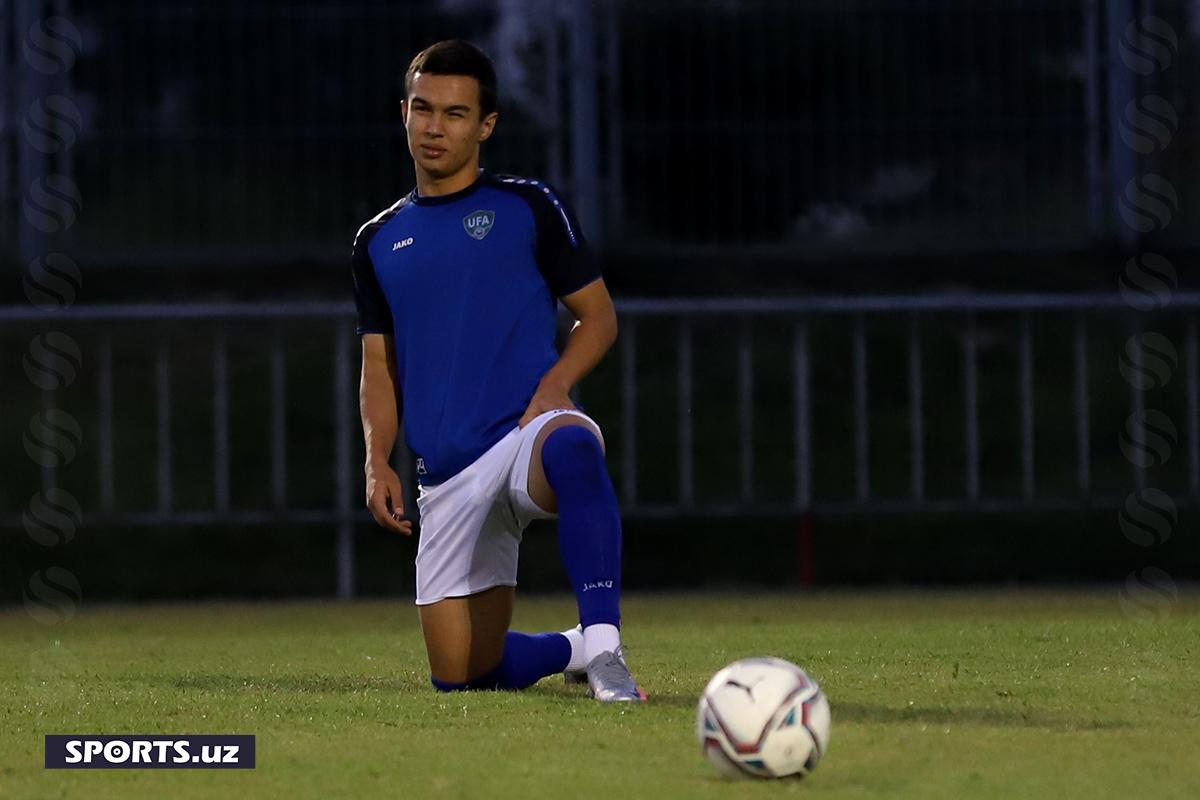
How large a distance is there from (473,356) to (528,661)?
73cm

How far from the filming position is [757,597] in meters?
8.10

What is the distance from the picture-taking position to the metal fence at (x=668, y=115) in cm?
1031

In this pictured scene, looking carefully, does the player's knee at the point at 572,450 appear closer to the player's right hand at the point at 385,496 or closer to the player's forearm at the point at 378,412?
the player's right hand at the point at 385,496

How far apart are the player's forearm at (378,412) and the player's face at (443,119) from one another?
1.78 ft

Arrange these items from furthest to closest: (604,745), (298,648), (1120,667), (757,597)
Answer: (757,597)
(298,648)
(1120,667)
(604,745)

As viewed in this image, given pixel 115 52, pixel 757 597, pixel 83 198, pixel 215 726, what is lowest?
pixel 757 597

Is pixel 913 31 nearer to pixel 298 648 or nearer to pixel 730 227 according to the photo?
pixel 730 227

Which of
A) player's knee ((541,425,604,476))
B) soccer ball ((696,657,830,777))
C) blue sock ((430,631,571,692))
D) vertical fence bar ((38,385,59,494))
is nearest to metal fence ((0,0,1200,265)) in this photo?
vertical fence bar ((38,385,59,494))

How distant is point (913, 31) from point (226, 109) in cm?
328

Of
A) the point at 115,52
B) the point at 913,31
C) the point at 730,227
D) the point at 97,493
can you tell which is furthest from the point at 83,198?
the point at 913,31

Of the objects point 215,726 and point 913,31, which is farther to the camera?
point 913,31

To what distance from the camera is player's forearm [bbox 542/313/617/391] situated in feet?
16.5

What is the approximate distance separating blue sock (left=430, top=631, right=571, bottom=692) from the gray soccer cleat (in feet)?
1.45

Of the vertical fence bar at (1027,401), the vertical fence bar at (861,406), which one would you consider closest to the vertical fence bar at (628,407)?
the vertical fence bar at (861,406)
